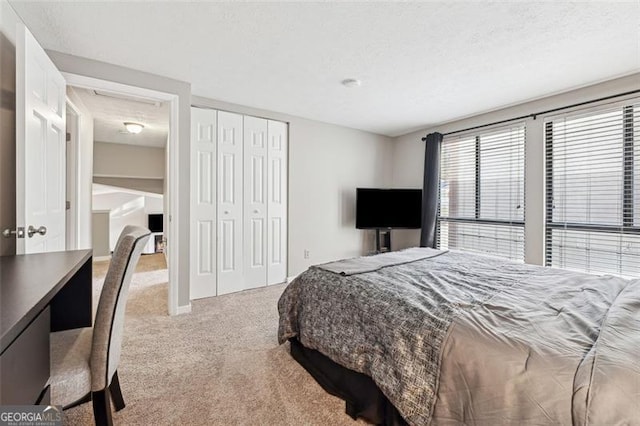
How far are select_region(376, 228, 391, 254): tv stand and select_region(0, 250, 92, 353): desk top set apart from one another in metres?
3.60

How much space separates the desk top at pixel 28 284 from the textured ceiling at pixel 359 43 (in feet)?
5.14

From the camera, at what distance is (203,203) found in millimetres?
3326

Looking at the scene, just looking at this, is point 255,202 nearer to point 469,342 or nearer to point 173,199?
point 173,199

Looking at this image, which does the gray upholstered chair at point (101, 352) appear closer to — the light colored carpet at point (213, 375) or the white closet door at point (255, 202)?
the light colored carpet at point (213, 375)

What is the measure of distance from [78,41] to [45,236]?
1.50m

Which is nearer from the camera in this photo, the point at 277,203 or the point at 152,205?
Answer: the point at 277,203

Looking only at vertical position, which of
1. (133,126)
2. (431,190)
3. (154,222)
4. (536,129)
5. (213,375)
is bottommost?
(213,375)

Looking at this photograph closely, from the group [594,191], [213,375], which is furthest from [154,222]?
[594,191]

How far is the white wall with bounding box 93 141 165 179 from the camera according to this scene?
18.0 ft

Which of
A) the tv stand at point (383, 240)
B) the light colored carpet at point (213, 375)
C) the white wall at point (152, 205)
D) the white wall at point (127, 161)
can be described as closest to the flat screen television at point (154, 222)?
the white wall at point (152, 205)

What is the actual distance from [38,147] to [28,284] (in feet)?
3.94

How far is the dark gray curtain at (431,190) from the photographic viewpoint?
4.14 m

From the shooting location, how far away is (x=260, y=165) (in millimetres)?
3717

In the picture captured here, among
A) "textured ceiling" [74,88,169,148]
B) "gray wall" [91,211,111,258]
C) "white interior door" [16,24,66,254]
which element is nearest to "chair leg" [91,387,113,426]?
"white interior door" [16,24,66,254]
